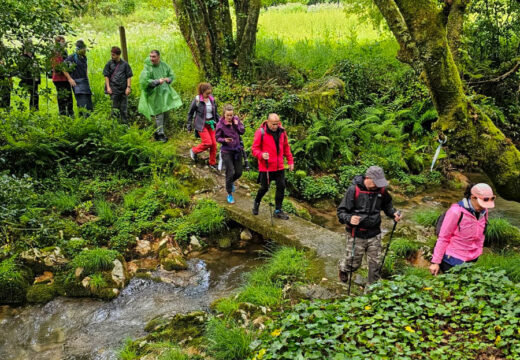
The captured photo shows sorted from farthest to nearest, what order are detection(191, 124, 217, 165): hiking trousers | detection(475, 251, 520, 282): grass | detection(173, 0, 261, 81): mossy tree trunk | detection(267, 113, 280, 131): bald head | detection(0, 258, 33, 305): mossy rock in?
detection(173, 0, 261, 81): mossy tree trunk
detection(191, 124, 217, 165): hiking trousers
detection(267, 113, 280, 131): bald head
detection(0, 258, 33, 305): mossy rock
detection(475, 251, 520, 282): grass

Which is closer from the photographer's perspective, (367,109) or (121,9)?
(367,109)

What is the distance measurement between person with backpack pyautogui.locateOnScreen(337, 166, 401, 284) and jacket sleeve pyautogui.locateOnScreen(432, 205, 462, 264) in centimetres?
58

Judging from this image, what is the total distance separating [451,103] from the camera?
21.0 feet

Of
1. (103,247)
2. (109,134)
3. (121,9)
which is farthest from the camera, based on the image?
(121,9)

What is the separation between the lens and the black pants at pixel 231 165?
884 centimetres

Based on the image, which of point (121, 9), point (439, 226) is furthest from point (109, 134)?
point (121, 9)

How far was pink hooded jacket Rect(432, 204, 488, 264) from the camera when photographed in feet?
17.4

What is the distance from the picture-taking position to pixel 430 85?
6.38 meters

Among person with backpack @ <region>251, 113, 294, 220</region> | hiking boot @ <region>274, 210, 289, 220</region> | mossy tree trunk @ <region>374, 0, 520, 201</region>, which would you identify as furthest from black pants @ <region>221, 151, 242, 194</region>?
mossy tree trunk @ <region>374, 0, 520, 201</region>

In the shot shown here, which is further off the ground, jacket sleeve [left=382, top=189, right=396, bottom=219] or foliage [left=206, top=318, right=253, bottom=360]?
jacket sleeve [left=382, top=189, right=396, bottom=219]

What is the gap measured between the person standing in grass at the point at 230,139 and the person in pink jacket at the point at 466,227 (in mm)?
4539

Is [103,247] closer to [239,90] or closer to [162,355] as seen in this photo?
[162,355]

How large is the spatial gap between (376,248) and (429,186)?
7193mm

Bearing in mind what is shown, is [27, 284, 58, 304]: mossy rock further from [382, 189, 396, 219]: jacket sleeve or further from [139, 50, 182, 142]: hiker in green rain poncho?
[382, 189, 396, 219]: jacket sleeve
